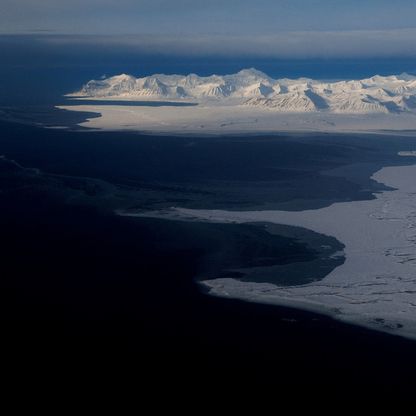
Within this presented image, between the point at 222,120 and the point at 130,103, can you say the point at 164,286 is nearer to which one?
the point at 222,120

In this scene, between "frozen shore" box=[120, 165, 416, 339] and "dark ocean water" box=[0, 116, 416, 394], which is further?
"frozen shore" box=[120, 165, 416, 339]

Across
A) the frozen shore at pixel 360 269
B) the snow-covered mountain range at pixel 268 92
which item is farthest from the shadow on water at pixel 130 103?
the frozen shore at pixel 360 269

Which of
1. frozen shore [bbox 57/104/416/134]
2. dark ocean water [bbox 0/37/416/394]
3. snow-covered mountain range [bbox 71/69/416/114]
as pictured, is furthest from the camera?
snow-covered mountain range [bbox 71/69/416/114]

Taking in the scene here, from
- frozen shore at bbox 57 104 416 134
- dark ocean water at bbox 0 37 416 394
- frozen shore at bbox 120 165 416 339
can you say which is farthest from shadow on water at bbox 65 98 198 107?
frozen shore at bbox 120 165 416 339

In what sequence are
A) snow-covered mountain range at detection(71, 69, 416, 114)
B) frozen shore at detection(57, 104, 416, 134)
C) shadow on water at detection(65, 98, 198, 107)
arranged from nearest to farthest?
frozen shore at detection(57, 104, 416, 134) < snow-covered mountain range at detection(71, 69, 416, 114) < shadow on water at detection(65, 98, 198, 107)

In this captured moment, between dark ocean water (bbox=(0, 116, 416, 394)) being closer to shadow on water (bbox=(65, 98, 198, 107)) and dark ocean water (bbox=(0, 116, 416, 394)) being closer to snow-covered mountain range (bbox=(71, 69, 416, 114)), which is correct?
snow-covered mountain range (bbox=(71, 69, 416, 114))

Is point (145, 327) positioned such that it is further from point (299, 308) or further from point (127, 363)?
point (299, 308)
